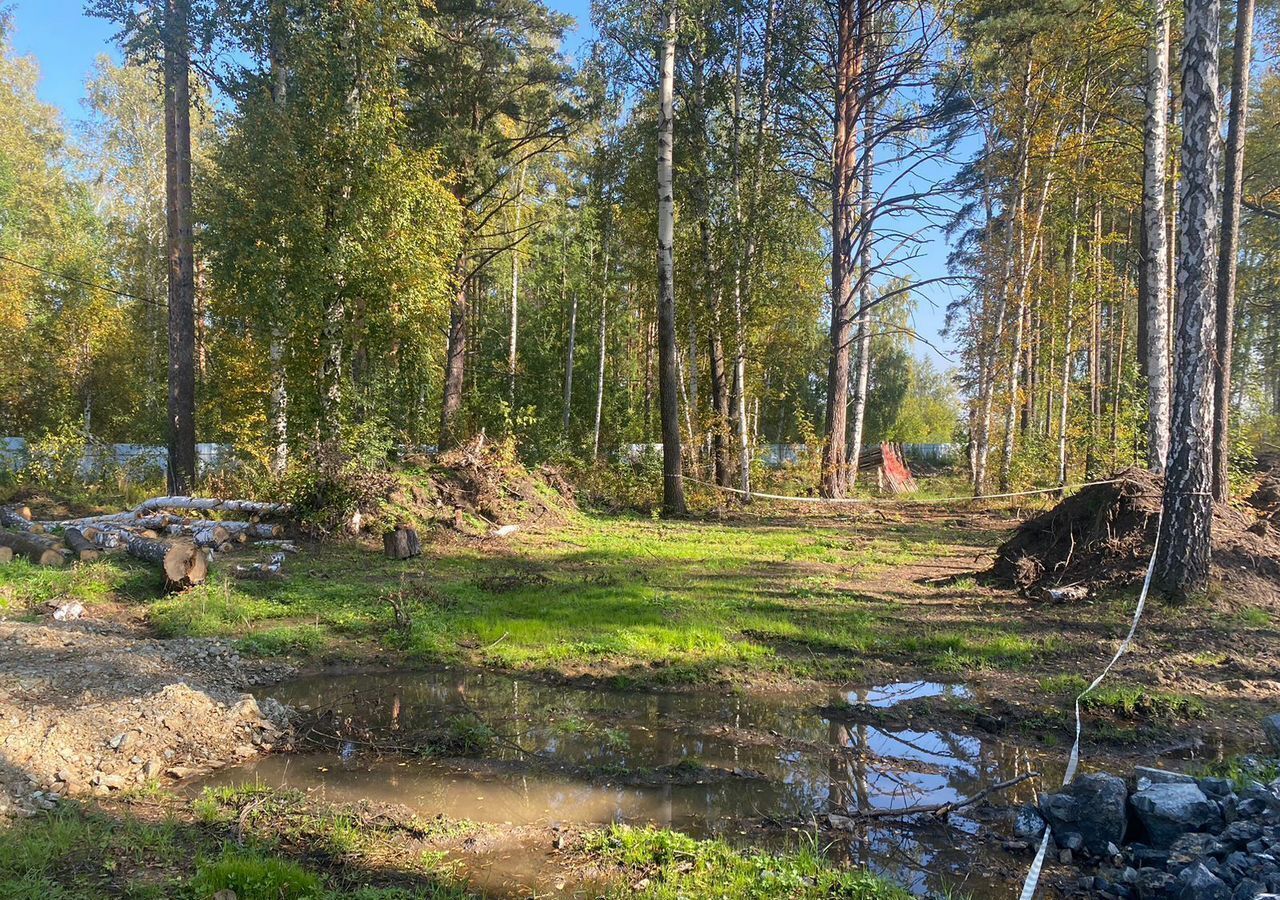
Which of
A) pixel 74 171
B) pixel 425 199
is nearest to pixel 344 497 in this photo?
pixel 425 199

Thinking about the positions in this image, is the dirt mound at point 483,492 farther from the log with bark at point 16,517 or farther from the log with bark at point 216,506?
the log with bark at point 16,517

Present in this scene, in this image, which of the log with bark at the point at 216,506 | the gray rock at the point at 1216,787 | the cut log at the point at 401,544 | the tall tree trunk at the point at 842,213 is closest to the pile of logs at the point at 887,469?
the tall tree trunk at the point at 842,213

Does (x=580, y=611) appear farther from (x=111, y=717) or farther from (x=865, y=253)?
(x=865, y=253)

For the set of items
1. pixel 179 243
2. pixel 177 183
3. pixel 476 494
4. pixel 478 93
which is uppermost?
pixel 478 93

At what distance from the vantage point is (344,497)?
474 inches

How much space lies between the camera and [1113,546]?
28.9ft

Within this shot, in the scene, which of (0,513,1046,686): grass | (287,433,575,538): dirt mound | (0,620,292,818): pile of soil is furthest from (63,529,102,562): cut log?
(0,620,292,818): pile of soil

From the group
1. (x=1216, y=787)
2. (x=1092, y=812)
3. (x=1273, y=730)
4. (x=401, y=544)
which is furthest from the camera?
(x=401, y=544)

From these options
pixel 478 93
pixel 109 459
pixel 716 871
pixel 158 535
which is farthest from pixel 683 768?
pixel 478 93

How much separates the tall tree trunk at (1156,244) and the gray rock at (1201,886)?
29.5ft

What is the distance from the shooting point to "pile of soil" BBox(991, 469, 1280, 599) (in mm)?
8180

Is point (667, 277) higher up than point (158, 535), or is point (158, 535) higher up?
point (667, 277)

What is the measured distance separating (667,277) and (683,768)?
12745 mm

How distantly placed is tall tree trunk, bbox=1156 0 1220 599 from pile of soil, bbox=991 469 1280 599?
593 millimetres
